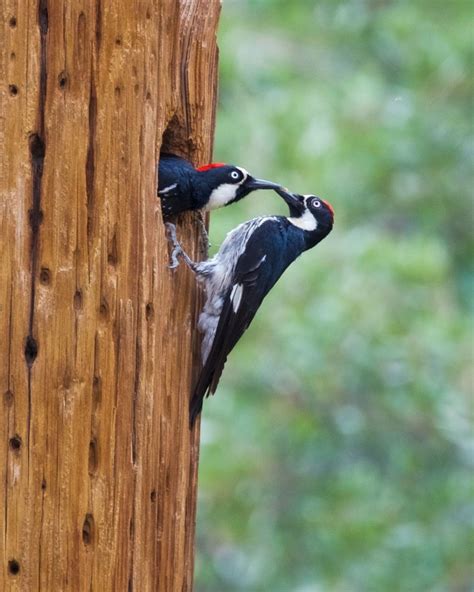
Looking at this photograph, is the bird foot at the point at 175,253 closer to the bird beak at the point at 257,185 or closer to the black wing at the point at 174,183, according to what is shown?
the black wing at the point at 174,183

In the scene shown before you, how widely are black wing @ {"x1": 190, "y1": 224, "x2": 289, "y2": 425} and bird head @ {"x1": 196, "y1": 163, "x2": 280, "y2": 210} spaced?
0.65ft

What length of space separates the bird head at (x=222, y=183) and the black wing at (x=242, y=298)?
198mm

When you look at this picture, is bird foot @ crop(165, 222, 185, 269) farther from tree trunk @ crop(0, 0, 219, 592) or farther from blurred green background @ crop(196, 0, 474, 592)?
blurred green background @ crop(196, 0, 474, 592)

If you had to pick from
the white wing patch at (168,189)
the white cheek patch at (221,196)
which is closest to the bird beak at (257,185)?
the white cheek patch at (221,196)

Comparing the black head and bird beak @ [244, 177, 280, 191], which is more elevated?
bird beak @ [244, 177, 280, 191]

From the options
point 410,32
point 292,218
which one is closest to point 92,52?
point 292,218

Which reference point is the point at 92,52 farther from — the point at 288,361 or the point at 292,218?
the point at 288,361

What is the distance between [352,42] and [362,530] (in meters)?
3.70

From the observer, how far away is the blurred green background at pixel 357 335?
299 inches

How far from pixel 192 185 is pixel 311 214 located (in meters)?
0.74

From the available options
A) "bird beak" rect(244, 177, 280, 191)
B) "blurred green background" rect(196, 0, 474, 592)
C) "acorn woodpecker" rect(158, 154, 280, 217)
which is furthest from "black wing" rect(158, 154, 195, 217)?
"blurred green background" rect(196, 0, 474, 592)

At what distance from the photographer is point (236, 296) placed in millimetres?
4121

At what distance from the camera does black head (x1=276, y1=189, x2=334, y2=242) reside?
185 inches

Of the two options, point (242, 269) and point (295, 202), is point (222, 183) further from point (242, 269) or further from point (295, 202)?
point (295, 202)
